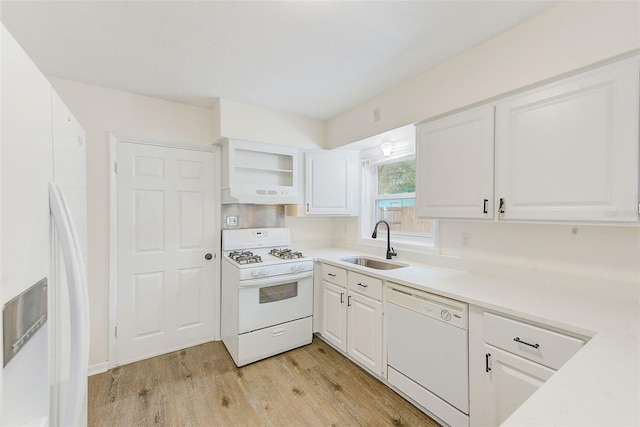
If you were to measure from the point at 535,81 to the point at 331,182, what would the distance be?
1.97 meters

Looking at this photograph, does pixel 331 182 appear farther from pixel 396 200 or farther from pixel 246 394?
pixel 246 394

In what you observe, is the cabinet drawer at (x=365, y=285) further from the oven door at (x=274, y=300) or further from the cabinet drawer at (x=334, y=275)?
the oven door at (x=274, y=300)

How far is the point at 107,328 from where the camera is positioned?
2.39 metres

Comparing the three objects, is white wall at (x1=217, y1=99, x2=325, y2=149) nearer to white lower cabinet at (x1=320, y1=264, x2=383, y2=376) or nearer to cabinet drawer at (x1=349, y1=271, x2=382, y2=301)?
white lower cabinet at (x1=320, y1=264, x2=383, y2=376)

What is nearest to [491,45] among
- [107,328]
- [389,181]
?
[389,181]

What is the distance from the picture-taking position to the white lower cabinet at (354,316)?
213 centimetres

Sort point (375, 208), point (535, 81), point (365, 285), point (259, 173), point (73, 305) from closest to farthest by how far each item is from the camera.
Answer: point (73, 305) → point (535, 81) → point (365, 285) → point (259, 173) → point (375, 208)

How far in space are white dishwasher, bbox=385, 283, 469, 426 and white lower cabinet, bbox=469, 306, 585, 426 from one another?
0.06m

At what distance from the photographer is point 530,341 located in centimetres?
130

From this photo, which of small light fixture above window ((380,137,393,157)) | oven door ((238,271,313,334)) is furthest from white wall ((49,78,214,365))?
small light fixture above window ((380,137,393,157))

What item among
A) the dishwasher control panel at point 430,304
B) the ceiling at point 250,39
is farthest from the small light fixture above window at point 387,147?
the dishwasher control panel at point 430,304

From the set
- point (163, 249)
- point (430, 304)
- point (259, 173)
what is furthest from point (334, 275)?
point (163, 249)

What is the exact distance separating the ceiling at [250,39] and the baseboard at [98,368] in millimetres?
2378

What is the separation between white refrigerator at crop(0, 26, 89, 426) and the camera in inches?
21.4
